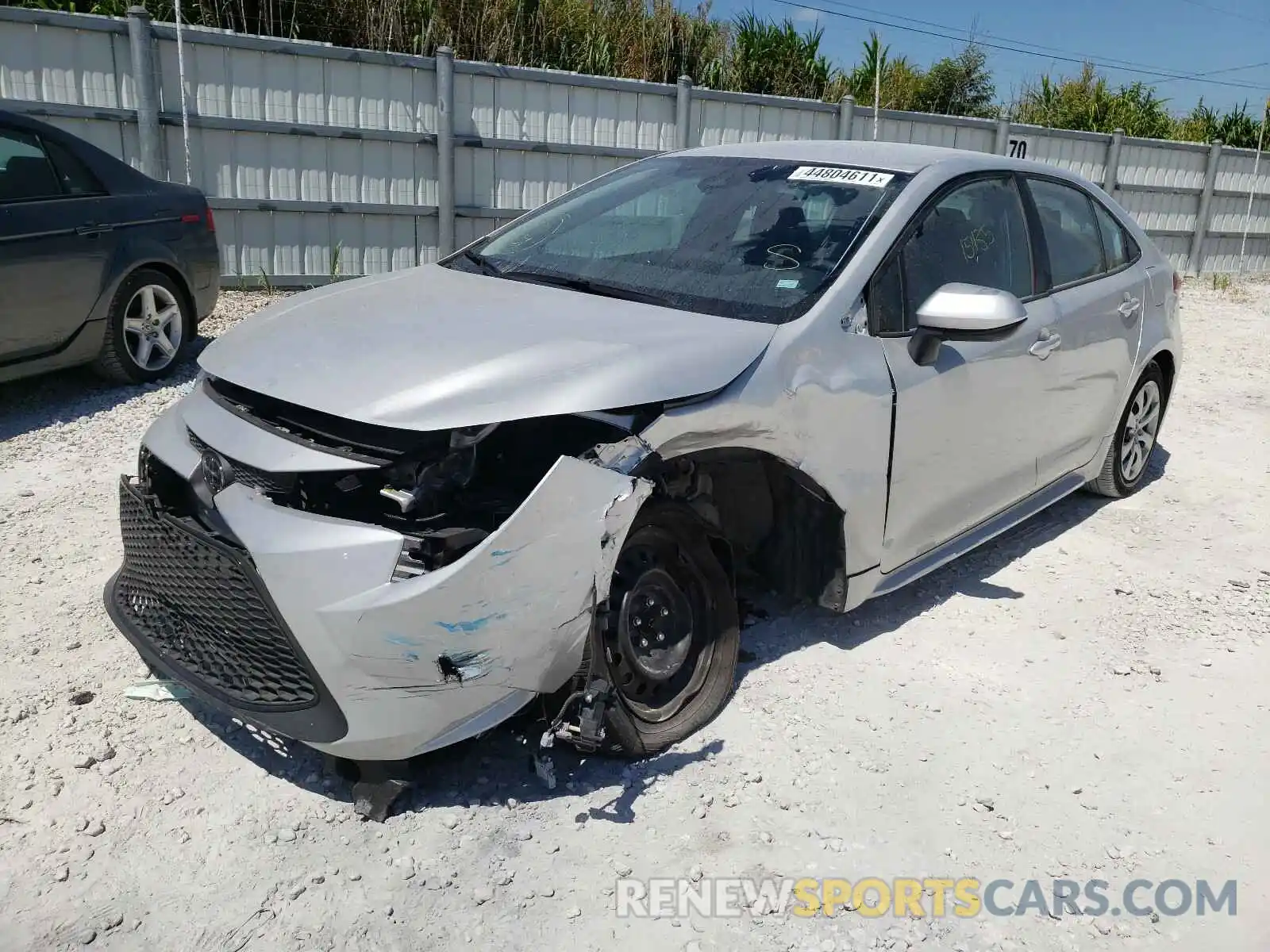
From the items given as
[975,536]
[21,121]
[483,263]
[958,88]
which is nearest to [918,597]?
[975,536]

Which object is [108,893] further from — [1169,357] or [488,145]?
[488,145]

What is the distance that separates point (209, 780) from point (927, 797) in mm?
2000

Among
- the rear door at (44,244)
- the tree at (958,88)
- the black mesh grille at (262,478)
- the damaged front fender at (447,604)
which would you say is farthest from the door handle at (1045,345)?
the tree at (958,88)

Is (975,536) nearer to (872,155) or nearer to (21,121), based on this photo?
(872,155)

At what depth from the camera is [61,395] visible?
624 cm

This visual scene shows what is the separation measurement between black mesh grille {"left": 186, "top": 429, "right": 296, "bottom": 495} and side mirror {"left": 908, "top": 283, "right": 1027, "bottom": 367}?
1975 mm

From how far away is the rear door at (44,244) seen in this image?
5582mm

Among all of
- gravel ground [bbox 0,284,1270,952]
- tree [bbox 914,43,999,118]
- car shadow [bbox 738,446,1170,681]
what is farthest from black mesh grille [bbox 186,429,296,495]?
tree [bbox 914,43,999,118]

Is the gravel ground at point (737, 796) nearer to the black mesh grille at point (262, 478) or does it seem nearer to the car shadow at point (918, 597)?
the car shadow at point (918, 597)

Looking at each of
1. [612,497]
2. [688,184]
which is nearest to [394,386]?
[612,497]

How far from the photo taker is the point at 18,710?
3201 mm

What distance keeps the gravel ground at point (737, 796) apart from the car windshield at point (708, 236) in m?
1.27

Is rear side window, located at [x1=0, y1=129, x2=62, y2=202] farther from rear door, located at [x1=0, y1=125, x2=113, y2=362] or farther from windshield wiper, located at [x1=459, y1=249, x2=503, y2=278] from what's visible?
windshield wiper, located at [x1=459, y1=249, x2=503, y2=278]

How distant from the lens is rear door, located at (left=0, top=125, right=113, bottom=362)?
558 cm
